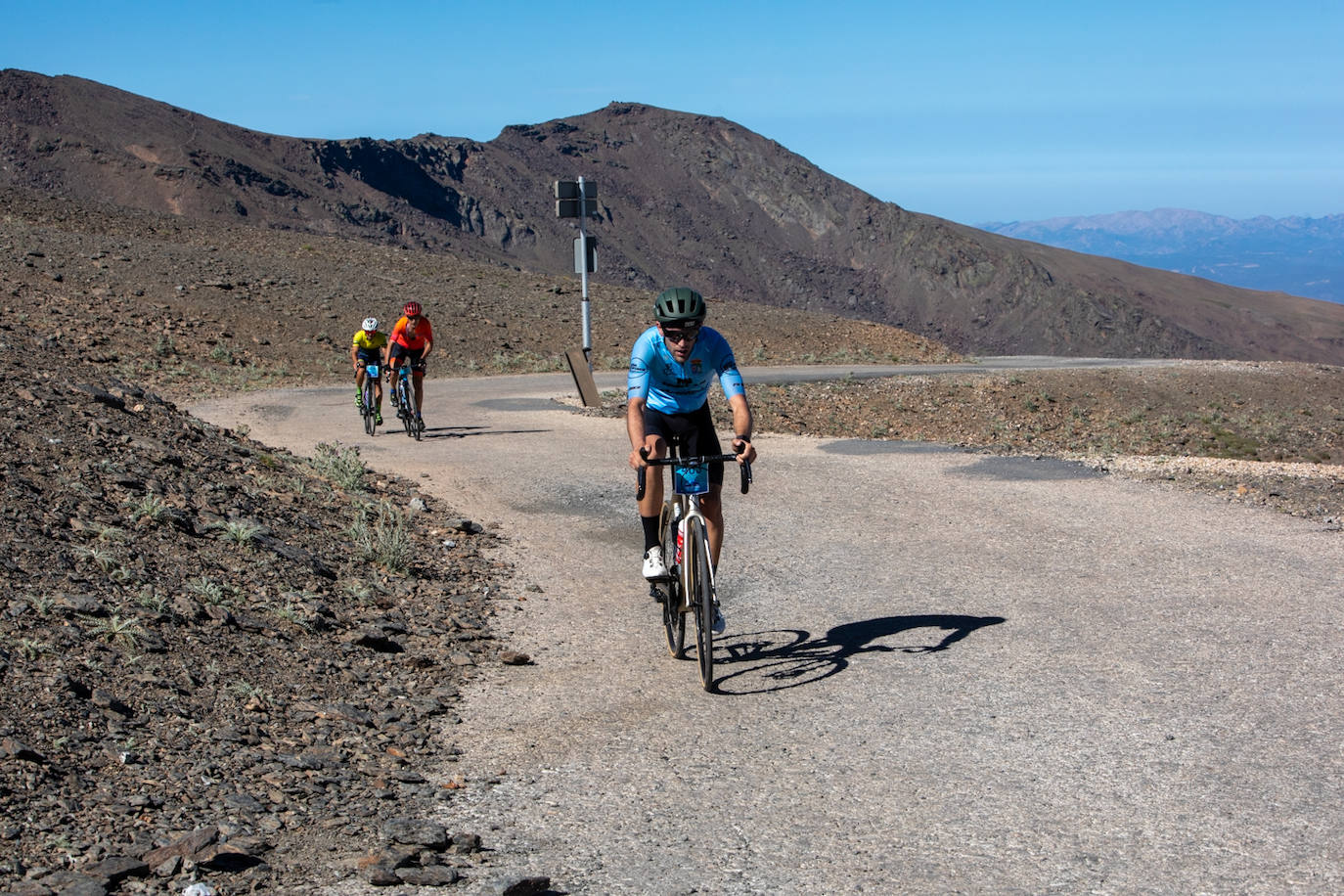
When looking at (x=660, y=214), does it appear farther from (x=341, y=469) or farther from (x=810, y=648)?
(x=810, y=648)

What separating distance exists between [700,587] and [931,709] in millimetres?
1228

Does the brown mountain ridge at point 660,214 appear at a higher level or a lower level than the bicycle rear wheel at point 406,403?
higher

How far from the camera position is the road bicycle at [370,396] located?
625 inches

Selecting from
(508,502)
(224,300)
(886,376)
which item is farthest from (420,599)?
(224,300)

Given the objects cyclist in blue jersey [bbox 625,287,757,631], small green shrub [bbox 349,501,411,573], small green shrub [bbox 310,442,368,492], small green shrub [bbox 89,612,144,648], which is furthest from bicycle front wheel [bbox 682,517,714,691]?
small green shrub [bbox 310,442,368,492]

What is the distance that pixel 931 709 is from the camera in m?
5.70

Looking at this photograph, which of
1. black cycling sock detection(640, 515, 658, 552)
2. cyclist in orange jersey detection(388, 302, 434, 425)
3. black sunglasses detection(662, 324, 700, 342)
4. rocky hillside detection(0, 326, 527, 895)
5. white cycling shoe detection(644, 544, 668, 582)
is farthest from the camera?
cyclist in orange jersey detection(388, 302, 434, 425)

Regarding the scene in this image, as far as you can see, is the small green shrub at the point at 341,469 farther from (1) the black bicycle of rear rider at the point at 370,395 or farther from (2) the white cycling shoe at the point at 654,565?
(2) the white cycling shoe at the point at 654,565

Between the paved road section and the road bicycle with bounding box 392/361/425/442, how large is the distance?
193 inches

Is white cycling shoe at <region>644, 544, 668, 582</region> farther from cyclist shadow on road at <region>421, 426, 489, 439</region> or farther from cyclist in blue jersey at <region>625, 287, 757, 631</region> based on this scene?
cyclist shadow on road at <region>421, 426, 489, 439</region>

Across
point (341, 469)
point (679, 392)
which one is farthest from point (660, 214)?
point (679, 392)

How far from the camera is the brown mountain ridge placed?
91750 millimetres

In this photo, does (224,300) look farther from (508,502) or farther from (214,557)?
(214,557)

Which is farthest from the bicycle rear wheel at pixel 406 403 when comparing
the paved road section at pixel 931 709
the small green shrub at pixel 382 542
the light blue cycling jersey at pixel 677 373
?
the light blue cycling jersey at pixel 677 373
